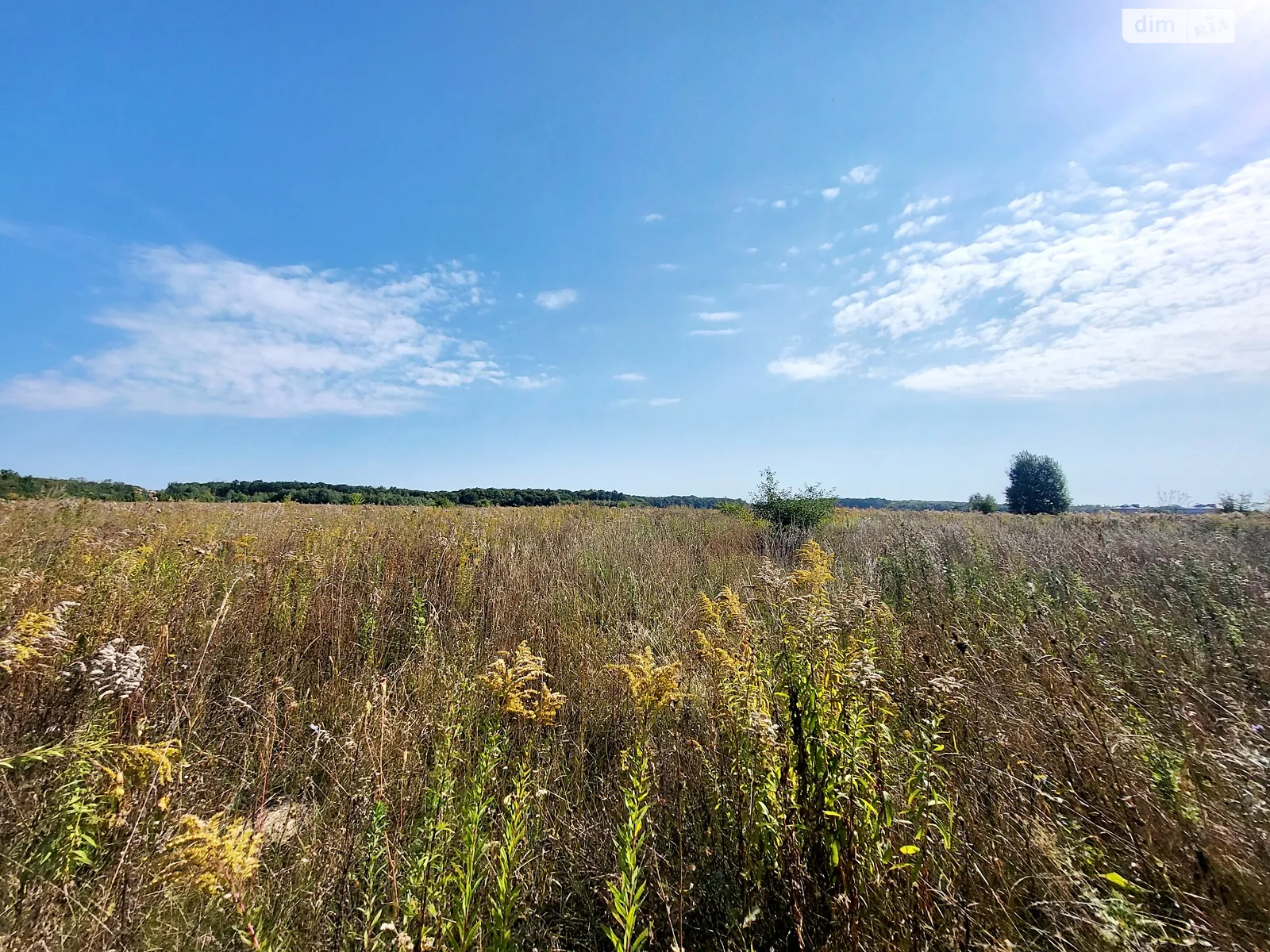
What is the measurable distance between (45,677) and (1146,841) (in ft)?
15.1

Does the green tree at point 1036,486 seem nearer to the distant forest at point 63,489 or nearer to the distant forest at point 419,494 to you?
the distant forest at point 419,494

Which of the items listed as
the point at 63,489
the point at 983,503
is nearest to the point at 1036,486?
the point at 983,503

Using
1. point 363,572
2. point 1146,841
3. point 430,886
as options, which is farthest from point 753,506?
point 430,886

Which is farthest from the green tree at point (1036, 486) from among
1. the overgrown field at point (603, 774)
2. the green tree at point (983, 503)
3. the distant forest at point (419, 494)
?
the overgrown field at point (603, 774)

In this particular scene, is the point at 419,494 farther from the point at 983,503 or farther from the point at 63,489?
the point at 983,503

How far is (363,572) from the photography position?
4633mm

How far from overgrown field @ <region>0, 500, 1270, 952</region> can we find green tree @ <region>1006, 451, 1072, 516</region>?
5389 cm

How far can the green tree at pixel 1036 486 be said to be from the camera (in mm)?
45062

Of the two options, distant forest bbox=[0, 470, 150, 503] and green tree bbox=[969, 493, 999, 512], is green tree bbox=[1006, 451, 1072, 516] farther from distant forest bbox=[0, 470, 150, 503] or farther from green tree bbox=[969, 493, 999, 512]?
distant forest bbox=[0, 470, 150, 503]

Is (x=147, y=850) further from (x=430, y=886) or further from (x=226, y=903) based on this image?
(x=430, y=886)

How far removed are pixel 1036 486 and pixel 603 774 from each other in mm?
59584

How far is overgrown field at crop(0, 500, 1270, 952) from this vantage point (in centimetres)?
142

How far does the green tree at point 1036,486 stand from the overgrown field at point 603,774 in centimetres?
5389

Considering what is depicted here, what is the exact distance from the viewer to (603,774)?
2561mm
